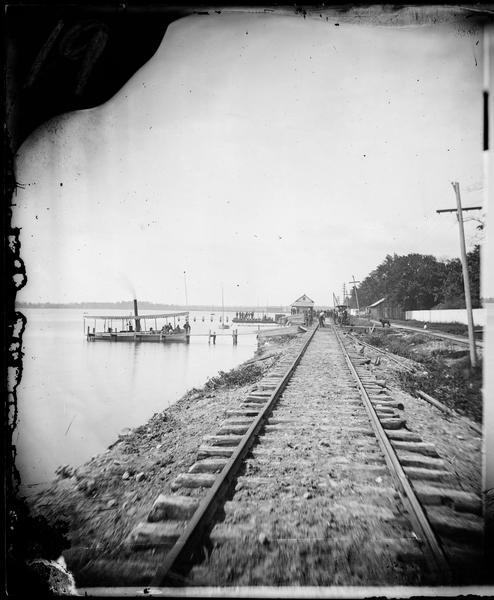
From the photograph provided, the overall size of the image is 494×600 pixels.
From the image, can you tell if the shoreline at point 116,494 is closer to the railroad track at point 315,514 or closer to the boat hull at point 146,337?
the railroad track at point 315,514

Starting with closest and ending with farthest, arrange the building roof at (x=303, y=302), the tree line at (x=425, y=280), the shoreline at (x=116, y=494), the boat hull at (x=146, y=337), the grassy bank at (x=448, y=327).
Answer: the shoreline at (x=116, y=494), the tree line at (x=425, y=280), the grassy bank at (x=448, y=327), the building roof at (x=303, y=302), the boat hull at (x=146, y=337)

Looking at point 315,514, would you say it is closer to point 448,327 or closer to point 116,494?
point 116,494

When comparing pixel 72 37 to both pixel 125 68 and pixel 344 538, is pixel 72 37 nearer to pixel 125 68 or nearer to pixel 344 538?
pixel 125 68

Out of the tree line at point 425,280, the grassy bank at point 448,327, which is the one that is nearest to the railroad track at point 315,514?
the grassy bank at point 448,327

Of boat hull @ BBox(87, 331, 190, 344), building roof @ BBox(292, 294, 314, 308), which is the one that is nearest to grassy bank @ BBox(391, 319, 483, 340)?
building roof @ BBox(292, 294, 314, 308)

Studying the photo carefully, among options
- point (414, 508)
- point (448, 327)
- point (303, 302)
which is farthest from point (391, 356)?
point (414, 508)

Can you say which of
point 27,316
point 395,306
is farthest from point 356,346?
point 27,316
